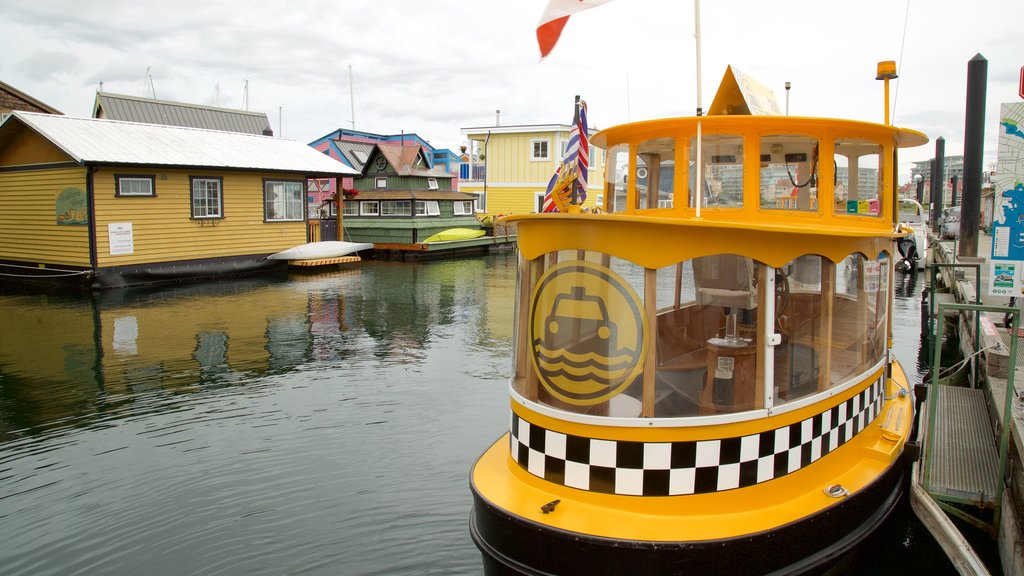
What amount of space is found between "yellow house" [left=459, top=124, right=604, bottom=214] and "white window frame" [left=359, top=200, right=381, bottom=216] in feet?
26.2

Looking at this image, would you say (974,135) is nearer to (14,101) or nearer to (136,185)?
(136,185)

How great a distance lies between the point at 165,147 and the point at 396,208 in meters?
9.77

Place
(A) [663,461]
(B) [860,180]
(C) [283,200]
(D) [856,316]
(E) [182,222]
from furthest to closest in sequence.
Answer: (C) [283,200]
(E) [182,222]
(B) [860,180]
(D) [856,316]
(A) [663,461]

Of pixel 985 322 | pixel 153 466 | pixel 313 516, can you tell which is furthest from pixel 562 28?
pixel 985 322

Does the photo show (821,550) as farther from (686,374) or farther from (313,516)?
(313,516)

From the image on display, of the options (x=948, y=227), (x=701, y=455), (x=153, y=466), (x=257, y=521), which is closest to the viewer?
(x=701, y=455)

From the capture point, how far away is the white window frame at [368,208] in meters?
29.0

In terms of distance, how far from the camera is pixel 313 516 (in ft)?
19.2

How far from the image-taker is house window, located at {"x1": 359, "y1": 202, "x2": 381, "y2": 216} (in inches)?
1142

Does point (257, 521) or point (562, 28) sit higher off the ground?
point (562, 28)

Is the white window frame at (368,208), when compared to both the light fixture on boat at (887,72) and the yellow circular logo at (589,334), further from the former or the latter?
the yellow circular logo at (589,334)

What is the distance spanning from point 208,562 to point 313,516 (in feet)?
2.89

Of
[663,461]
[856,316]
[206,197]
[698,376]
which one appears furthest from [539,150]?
[663,461]

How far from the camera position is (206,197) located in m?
20.6
